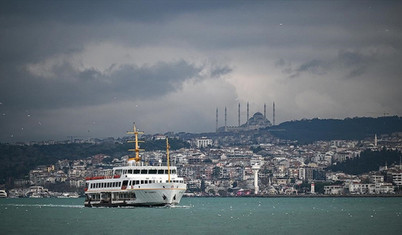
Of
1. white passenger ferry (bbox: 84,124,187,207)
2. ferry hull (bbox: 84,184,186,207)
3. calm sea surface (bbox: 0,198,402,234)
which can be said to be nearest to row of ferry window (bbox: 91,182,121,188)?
white passenger ferry (bbox: 84,124,187,207)

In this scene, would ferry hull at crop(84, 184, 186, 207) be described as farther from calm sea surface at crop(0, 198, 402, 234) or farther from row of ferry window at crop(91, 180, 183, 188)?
calm sea surface at crop(0, 198, 402, 234)

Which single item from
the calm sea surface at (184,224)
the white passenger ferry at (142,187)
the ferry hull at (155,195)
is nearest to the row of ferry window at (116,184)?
the white passenger ferry at (142,187)

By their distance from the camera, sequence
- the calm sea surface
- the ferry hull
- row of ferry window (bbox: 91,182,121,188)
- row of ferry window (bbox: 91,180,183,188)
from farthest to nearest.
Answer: row of ferry window (bbox: 91,182,121,188) → row of ferry window (bbox: 91,180,183,188) → the ferry hull → the calm sea surface

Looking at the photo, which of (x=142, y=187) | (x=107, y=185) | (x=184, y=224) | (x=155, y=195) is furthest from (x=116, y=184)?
(x=184, y=224)

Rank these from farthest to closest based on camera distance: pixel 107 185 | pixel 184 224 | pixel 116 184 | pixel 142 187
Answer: pixel 107 185 < pixel 116 184 < pixel 142 187 < pixel 184 224

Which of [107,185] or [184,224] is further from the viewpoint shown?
[107,185]

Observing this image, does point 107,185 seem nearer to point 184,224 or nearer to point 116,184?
point 116,184

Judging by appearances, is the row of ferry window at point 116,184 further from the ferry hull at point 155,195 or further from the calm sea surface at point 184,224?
the calm sea surface at point 184,224

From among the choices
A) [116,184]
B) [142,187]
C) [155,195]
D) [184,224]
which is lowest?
[184,224]

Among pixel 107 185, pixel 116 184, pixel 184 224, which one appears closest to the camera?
pixel 184 224
